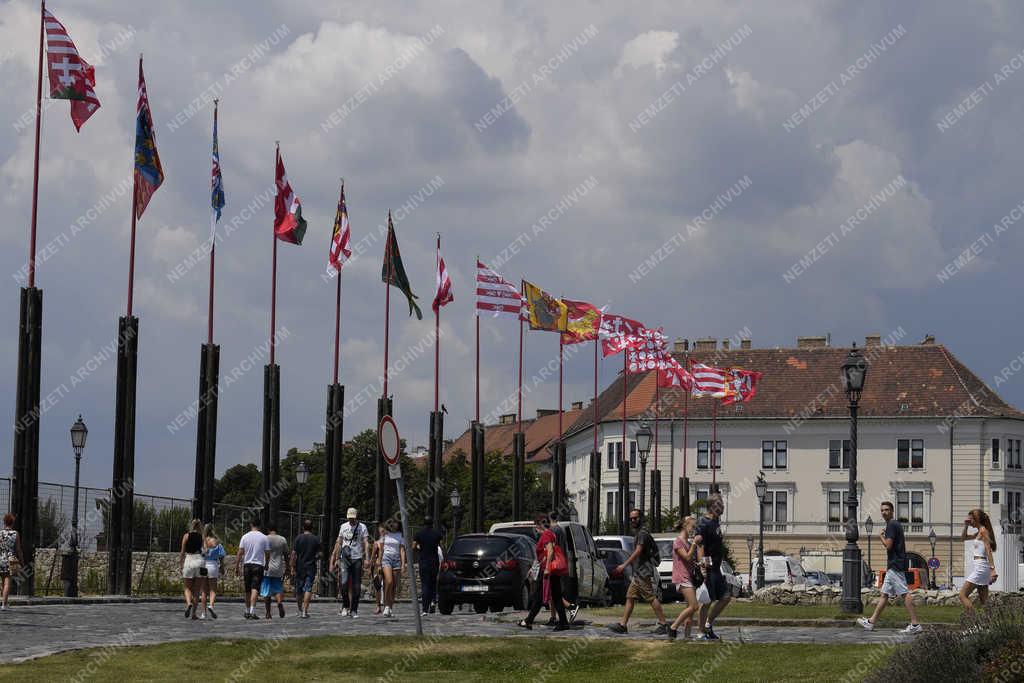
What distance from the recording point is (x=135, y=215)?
36844 millimetres

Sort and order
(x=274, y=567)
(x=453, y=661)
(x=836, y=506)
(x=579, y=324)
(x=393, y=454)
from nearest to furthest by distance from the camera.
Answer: (x=453, y=661) < (x=393, y=454) < (x=274, y=567) < (x=579, y=324) < (x=836, y=506)

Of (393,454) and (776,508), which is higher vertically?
(393,454)

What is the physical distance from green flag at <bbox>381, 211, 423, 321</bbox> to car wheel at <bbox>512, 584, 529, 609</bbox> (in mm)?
17444

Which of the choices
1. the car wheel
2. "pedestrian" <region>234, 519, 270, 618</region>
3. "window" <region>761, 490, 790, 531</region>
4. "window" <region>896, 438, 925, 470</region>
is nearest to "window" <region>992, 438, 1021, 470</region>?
"window" <region>896, 438, 925, 470</region>

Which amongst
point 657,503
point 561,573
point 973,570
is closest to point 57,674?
point 561,573

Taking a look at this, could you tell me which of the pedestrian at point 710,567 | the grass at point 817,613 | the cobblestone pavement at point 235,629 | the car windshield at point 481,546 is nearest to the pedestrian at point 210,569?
the cobblestone pavement at point 235,629

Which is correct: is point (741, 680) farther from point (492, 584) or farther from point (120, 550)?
point (120, 550)

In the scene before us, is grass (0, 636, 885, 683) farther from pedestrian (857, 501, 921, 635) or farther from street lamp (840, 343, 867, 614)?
street lamp (840, 343, 867, 614)

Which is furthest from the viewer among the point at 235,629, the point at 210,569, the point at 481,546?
the point at 481,546

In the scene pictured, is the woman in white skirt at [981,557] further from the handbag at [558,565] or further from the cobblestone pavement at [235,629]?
the handbag at [558,565]

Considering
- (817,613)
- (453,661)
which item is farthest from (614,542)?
(453,661)

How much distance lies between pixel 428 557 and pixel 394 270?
19525 millimetres

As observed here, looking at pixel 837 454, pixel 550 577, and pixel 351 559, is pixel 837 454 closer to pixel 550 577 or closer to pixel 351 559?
pixel 351 559

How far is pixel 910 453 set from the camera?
109 m
